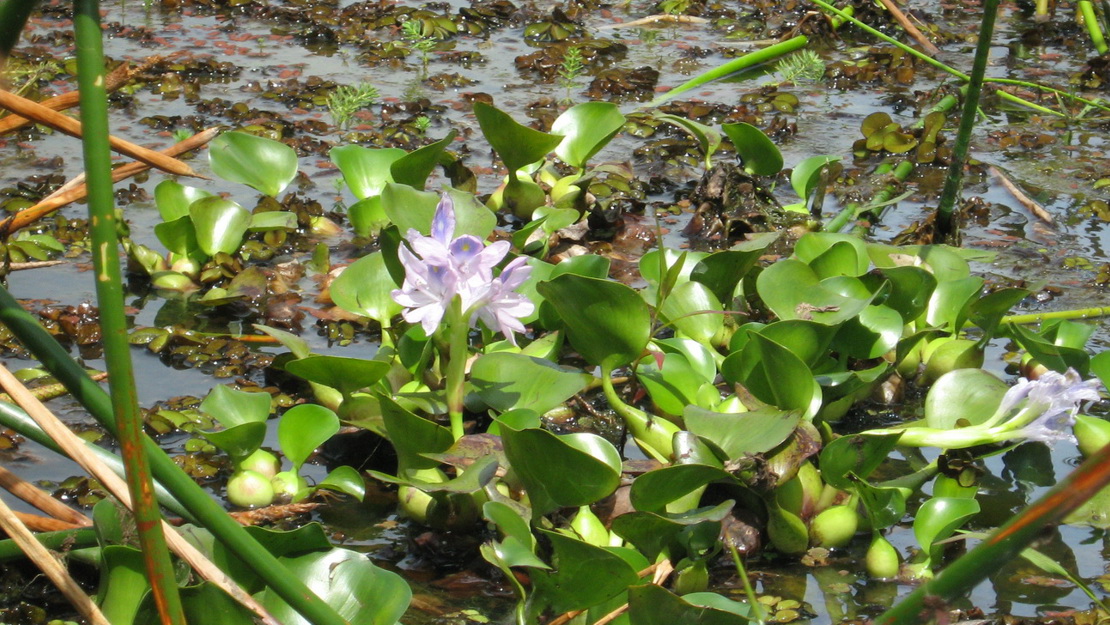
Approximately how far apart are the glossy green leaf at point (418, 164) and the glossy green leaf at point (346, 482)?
2.28ft

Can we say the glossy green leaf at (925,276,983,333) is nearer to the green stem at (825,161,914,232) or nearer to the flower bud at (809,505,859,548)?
the green stem at (825,161,914,232)

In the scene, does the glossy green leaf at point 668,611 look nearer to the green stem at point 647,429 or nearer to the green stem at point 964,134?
the green stem at point 647,429

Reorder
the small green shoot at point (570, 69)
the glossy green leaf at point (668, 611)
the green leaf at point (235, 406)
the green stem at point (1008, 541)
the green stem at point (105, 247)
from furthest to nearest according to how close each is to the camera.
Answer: the small green shoot at point (570, 69), the green leaf at point (235, 406), the glossy green leaf at point (668, 611), the green stem at point (105, 247), the green stem at point (1008, 541)

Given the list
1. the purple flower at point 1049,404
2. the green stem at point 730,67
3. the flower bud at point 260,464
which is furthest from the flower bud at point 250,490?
the green stem at point 730,67

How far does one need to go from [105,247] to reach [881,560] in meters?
1.25

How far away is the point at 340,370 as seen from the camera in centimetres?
167

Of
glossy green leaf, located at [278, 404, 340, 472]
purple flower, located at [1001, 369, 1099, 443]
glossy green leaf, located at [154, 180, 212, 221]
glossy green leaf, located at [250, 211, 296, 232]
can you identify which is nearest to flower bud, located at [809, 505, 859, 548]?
purple flower, located at [1001, 369, 1099, 443]

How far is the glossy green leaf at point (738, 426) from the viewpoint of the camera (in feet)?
5.07

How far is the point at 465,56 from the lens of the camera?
3971 mm

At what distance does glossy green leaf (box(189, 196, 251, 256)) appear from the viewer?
2.40m

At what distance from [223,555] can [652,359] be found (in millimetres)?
900

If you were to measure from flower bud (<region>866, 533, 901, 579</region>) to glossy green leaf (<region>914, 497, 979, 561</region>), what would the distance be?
0.05 metres

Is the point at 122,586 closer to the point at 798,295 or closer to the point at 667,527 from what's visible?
the point at 667,527

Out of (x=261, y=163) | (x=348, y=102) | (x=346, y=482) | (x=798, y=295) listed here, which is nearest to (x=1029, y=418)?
(x=798, y=295)
